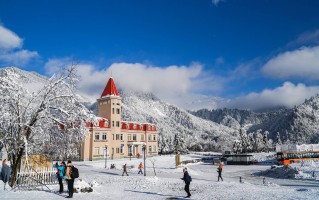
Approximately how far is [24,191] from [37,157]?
23.3ft

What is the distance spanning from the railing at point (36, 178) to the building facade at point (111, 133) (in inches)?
1406

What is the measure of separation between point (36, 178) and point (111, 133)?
145 feet

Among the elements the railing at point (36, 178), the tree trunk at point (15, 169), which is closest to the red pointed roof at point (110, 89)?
the railing at point (36, 178)

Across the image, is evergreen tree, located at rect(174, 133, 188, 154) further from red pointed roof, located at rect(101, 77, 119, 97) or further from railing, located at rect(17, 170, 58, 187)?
railing, located at rect(17, 170, 58, 187)

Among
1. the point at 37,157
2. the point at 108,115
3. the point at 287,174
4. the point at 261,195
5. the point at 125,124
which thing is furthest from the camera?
the point at 125,124

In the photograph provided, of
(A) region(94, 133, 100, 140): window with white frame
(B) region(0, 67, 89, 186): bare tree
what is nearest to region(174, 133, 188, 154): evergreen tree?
(A) region(94, 133, 100, 140): window with white frame

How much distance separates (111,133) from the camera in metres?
62.8

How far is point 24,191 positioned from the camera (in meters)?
15.9

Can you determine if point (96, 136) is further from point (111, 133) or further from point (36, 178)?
point (36, 178)

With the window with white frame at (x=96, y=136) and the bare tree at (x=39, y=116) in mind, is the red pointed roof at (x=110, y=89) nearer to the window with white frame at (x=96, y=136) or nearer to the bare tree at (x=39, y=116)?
the window with white frame at (x=96, y=136)

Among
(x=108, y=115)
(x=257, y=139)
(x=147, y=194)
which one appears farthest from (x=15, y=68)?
(x=257, y=139)

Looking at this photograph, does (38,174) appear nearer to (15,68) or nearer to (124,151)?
(15,68)

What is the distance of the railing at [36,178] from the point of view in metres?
17.4

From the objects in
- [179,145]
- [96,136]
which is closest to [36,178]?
[96,136]
